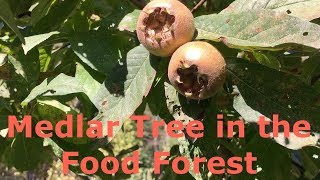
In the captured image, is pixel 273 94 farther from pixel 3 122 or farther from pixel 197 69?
pixel 3 122

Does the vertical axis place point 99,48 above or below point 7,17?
below

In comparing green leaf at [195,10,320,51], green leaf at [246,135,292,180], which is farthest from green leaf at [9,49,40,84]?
green leaf at [246,135,292,180]

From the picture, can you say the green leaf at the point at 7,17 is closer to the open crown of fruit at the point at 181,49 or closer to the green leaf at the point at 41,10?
the open crown of fruit at the point at 181,49

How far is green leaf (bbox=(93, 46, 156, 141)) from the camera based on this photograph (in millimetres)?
1299

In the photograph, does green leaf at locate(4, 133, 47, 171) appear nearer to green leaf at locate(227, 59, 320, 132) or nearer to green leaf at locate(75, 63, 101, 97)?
green leaf at locate(75, 63, 101, 97)

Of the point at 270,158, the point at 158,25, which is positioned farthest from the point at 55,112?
the point at 270,158

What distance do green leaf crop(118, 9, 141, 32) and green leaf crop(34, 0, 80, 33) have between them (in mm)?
373

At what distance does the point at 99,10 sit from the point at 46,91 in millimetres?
516

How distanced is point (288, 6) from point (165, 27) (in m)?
0.37

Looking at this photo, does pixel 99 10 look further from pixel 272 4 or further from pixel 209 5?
pixel 272 4

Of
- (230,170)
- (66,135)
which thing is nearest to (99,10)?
(66,135)

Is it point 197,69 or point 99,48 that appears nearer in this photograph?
point 197,69

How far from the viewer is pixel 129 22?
1384 mm

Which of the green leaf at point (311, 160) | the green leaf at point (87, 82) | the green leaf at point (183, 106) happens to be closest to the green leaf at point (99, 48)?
the green leaf at point (87, 82)
